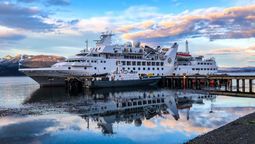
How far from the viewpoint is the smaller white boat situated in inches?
2581

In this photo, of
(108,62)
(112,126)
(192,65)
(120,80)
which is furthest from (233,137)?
(192,65)

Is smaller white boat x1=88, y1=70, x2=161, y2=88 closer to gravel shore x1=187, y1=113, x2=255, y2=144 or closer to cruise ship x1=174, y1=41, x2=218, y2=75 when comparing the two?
cruise ship x1=174, y1=41, x2=218, y2=75

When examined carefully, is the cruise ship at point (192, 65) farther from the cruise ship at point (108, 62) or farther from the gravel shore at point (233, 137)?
the gravel shore at point (233, 137)

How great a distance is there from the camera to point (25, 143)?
18078 mm

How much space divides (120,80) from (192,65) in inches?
1420

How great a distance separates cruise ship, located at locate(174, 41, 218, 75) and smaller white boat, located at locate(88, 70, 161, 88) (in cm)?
2278

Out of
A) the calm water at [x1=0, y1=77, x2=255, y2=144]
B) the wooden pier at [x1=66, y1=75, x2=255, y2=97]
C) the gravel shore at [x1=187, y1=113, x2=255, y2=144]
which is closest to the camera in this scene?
the gravel shore at [x1=187, y1=113, x2=255, y2=144]

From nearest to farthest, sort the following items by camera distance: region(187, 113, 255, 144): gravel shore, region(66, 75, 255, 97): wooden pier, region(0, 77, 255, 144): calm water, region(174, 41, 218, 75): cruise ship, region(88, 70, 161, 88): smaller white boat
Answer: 1. region(187, 113, 255, 144): gravel shore
2. region(0, 77, 255, 144): calm water
3. region(88, 70, 161, 88): smaller white boat
4. region(66, 75, 255, 97): wooden pier
5. region(174, 41, 218, 75): cruise ship

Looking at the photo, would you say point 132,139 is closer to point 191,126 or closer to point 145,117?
point 191,126

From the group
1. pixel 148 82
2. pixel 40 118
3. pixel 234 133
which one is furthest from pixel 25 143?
pixel 148 82

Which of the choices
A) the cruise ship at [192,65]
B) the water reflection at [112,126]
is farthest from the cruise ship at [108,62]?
the water reflection at [112,126]

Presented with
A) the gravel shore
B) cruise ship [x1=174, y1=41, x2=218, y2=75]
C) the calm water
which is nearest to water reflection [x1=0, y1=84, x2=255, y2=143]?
the calm water

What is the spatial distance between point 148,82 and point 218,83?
55.9ft

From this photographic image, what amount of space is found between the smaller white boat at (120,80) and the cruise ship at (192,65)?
22.8 m
